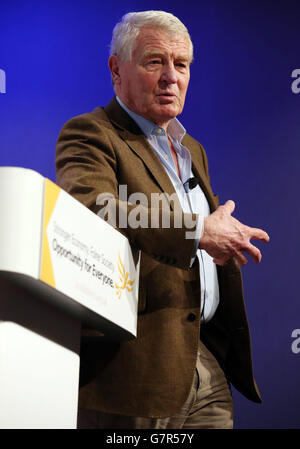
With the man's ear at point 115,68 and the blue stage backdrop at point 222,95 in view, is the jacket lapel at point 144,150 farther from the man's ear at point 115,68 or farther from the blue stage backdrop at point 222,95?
the blue stage backdrop at point 222,95

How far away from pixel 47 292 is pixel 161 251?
50cm

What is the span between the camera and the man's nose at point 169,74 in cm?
217

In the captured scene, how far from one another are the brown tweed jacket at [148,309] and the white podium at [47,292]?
21 centimetres

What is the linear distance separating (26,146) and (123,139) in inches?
41.2

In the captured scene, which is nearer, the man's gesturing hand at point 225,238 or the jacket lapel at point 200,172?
the man's gesturing hand at point 225,238

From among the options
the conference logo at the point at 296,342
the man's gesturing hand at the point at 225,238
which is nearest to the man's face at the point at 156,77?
the man's gesturing hand at the point at 225,238

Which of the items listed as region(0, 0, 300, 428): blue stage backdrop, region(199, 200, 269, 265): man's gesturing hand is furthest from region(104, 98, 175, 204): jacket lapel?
region(0, 0, 300, 428): blue stage backdrop

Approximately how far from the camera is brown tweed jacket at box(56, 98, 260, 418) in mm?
1745

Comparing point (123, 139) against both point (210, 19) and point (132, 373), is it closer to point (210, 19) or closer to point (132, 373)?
point (132, 373)

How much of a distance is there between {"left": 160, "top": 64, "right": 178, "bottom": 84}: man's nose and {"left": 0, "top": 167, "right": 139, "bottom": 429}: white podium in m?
0.81

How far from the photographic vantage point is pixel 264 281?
2883mm

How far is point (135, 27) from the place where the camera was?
224 centimetres
